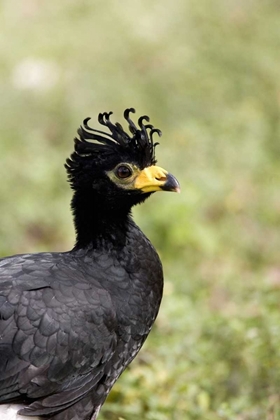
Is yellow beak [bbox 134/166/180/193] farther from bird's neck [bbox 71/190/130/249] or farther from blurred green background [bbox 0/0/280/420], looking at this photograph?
blurred green background [bbox 0/0/280/420]

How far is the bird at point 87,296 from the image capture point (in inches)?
176

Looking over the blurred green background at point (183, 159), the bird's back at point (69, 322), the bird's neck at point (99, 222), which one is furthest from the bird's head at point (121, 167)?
the blurred green background at point (183, 159)

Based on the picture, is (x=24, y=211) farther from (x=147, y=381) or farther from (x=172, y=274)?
(x=147, y=381)

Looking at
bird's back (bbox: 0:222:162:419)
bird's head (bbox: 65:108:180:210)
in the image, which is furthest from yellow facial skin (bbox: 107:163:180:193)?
bird's back (bbox: 0:222:162:419)

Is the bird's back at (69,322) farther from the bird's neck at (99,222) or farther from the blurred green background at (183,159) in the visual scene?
the blurred green background at (183,159)

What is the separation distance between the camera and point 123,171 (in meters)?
4.89

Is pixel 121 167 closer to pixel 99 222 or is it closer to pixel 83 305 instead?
pixel 99 222

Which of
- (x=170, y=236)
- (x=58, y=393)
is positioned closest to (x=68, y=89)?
(x=170, y=236)

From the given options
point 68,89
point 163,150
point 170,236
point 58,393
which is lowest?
point 58,393

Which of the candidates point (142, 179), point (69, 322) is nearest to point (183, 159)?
point (142, 179)

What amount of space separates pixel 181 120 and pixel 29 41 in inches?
148

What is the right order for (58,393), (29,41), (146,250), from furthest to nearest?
(29,41) → (146,250) → (58,393)

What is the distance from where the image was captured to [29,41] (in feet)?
48.0

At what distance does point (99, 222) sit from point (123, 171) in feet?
1.42
